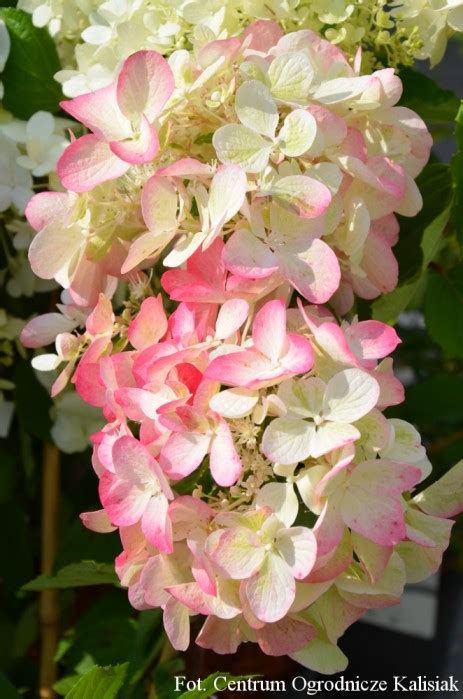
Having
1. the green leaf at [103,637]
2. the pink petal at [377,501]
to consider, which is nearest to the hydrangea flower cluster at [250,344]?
Result: the pink petal at [377,501]

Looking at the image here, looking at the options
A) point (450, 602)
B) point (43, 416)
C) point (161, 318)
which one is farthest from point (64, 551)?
point (450, 602)

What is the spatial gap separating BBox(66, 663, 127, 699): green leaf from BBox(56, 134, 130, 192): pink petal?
203mm

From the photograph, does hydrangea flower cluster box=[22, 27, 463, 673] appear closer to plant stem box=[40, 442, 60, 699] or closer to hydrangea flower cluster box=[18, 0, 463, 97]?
hydrangea flower cluster box=[18, 0, 463, 97]

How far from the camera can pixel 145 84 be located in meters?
0.37

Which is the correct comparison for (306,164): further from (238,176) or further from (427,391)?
(427,391)

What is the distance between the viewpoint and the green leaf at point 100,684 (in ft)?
1.33

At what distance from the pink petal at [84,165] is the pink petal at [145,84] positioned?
0.02 metres

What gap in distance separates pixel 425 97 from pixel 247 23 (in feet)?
0.45

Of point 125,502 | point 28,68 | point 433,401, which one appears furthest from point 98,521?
point 433,401

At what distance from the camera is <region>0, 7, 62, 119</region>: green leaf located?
0.52 meters

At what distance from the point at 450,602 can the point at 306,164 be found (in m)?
0.89

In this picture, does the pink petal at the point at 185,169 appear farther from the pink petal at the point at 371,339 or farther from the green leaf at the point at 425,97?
the green leaf at the point at 425,97

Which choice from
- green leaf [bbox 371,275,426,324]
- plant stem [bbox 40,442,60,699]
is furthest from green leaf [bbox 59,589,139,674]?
green leaf [bbox 371,275,426,324]

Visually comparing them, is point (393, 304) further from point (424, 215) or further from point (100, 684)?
point (100, 684)
